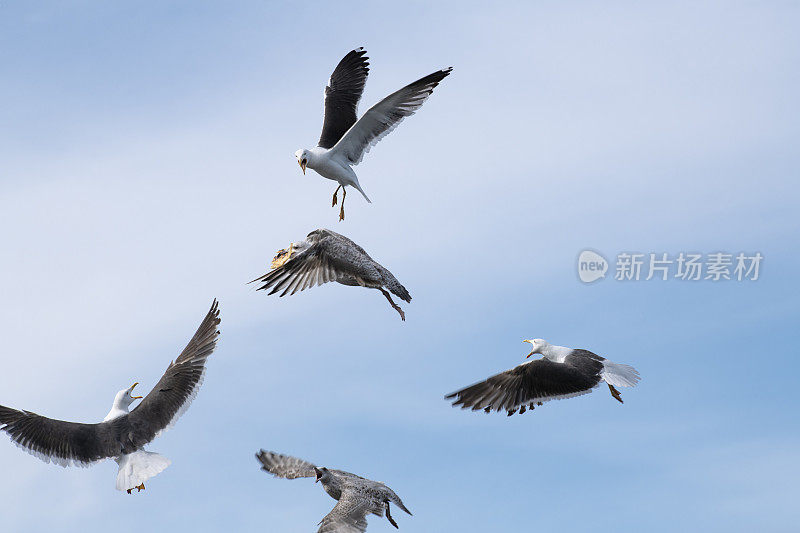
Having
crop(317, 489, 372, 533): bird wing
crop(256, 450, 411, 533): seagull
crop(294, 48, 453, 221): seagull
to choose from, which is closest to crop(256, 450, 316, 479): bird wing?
crop(256, 450, 411, 533): seagull

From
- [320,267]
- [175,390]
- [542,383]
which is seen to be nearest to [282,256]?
[320,267]

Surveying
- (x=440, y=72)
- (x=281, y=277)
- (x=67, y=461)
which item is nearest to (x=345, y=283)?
(x=281, y=277)

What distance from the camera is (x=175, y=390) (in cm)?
1598

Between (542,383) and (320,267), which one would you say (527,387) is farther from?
(320,267)

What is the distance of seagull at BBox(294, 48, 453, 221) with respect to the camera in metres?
16.9

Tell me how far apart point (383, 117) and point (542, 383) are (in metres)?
5.36

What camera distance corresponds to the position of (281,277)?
15.3 m

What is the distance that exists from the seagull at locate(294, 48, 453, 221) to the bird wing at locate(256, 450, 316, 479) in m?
4.40

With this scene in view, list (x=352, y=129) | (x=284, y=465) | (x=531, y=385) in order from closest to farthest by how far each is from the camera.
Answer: (x=284, y=465) → (x=531, y=385) → (x=352, y=129)

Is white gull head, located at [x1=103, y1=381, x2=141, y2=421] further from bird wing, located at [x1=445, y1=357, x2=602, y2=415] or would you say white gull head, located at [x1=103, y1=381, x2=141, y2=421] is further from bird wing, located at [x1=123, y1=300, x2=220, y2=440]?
bird wing, located at [x1=445, y1=357, x2=602, y2=415]

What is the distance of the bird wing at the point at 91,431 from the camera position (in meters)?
15.3

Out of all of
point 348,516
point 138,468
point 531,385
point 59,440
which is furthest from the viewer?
point 531,385

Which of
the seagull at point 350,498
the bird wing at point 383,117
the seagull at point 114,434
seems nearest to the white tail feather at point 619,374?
the seagull at point 350,498

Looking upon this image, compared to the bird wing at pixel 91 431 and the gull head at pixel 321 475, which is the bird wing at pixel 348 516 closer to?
the gull head at pixel 321 475
